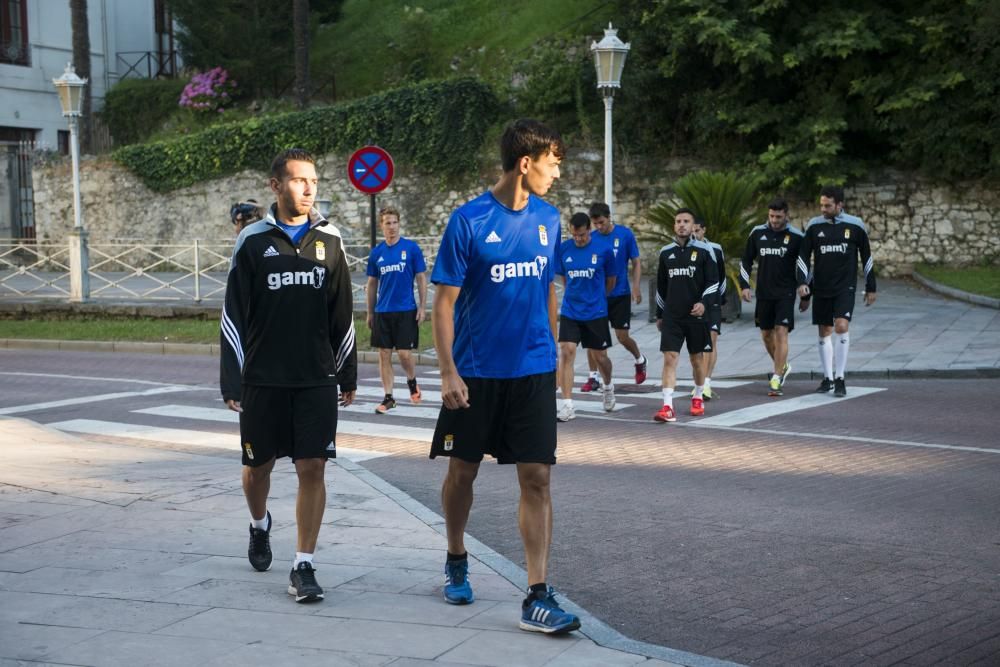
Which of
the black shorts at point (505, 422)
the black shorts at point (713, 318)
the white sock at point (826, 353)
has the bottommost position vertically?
the white sock at point (826, 353)

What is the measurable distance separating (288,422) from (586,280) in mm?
6458

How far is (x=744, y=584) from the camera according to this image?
5727mm

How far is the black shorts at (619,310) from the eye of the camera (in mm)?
13078

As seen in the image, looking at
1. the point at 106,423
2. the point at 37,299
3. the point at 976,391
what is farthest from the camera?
the point at 37,299

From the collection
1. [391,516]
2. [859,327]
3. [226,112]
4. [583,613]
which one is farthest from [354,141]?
[583,613]

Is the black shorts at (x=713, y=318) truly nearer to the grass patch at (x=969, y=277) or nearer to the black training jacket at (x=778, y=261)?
the black training jacket at (x=778, y=261)

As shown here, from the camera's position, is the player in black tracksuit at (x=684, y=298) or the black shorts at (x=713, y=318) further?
the black shorts at (x=713, y=318)

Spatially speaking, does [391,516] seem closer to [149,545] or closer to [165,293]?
[149,545]

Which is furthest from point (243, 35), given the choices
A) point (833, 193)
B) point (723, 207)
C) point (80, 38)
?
point (833, 193)

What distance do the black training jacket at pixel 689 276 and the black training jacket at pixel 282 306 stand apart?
241 inches

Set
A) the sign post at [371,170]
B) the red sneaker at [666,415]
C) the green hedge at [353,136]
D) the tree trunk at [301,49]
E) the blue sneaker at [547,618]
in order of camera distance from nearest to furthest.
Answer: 1. the blue sneaker at [547,618]
2. the red sneaker at [666,415]
3. the sign post at [371,170]
4. the green hedge at [353,136]
5. the tree trunk at [301,49]

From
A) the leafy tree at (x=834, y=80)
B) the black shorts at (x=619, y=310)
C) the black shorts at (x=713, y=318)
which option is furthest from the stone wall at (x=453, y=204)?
the black shorts at (x=713, y=318)

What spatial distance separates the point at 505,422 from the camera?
16.8 ft

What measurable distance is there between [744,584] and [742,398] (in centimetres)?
710
